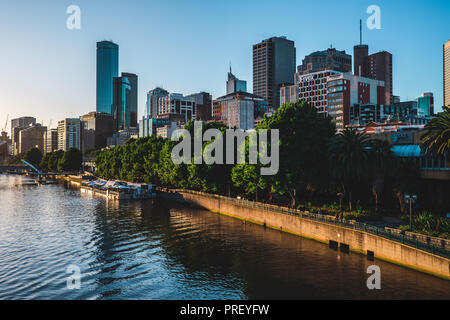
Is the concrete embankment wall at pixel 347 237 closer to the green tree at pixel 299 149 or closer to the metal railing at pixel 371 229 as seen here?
the metal railing at pixel 371 229

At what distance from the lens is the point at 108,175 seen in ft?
502

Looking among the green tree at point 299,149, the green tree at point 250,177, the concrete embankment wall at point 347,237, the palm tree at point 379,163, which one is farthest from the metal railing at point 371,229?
the palm tree at point 379,163

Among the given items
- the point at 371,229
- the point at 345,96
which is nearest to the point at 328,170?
the point at 371,229

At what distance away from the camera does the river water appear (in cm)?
3225

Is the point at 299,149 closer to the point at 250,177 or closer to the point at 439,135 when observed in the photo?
the point at 250,177

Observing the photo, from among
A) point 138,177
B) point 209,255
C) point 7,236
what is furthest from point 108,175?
point 209,255

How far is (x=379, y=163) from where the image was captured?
2154 inches

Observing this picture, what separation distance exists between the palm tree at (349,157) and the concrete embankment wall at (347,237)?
8.84m

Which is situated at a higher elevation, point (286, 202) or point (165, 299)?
point (286, 202)

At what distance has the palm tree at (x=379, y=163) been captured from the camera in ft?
178
